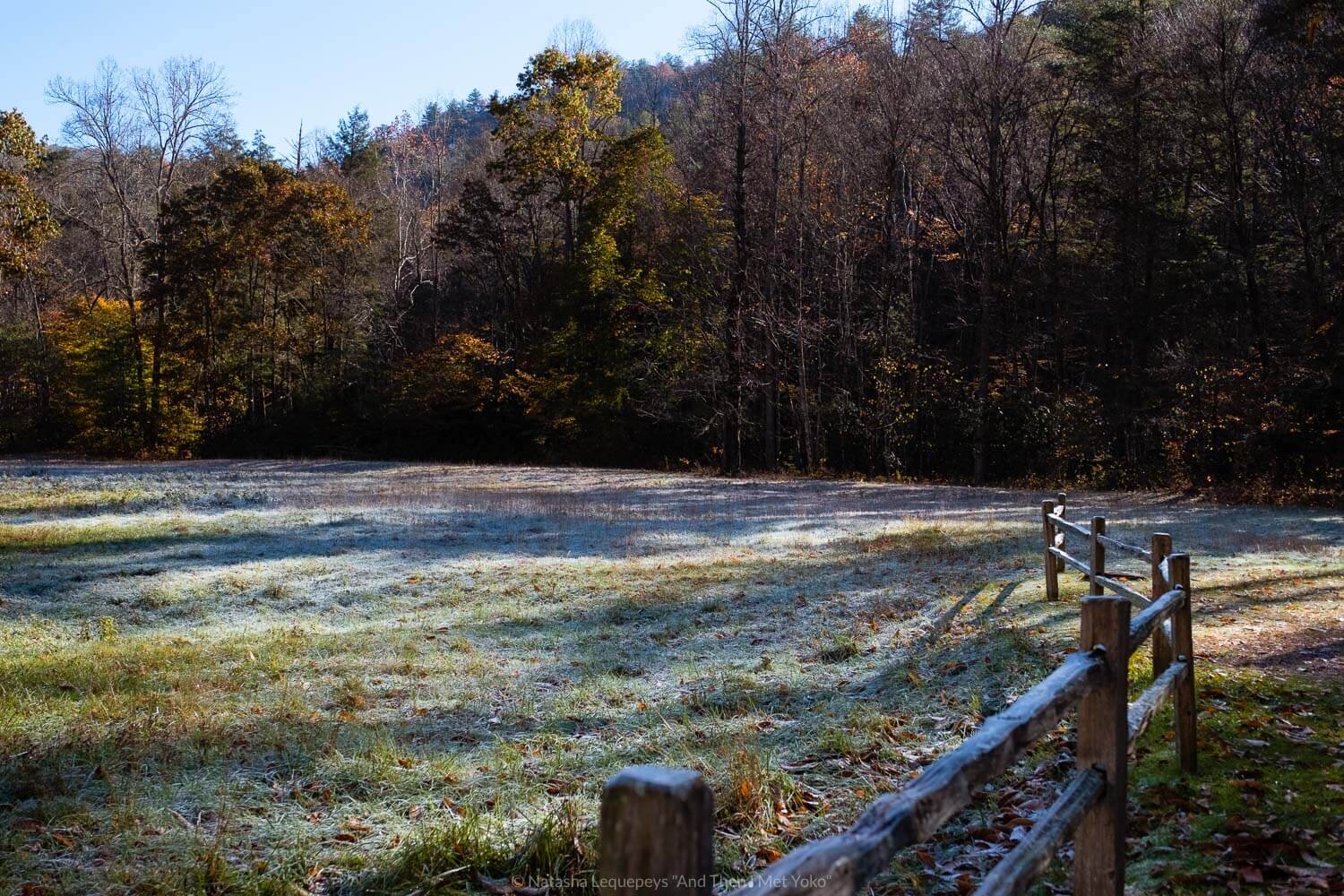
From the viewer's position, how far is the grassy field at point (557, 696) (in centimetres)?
457

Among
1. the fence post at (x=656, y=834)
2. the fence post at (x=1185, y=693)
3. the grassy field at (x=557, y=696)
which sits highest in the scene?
the fence post at (x=656, y=834)

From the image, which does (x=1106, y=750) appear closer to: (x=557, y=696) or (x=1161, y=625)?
(x=1161, y=625)

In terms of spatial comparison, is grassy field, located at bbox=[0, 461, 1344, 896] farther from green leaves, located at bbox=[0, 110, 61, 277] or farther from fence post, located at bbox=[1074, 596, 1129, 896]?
green leaves, located at bbox=[0, 110, 61, 277]

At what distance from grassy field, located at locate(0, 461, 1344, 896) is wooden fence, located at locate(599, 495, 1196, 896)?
1.06m

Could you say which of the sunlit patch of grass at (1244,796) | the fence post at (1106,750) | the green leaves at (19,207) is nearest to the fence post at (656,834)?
the fence post at (1106,750)

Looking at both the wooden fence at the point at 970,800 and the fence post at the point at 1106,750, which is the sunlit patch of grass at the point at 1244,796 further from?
the fence post at the point at 1106,750

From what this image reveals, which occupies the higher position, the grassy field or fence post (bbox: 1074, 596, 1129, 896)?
fence post (bbox: 1074, 596, 1129, 896)

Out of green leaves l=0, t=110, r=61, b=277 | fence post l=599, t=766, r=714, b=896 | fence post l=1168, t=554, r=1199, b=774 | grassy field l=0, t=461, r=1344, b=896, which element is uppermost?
green leaves l=0, t=110, r=61, b=277

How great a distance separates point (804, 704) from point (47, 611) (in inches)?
318

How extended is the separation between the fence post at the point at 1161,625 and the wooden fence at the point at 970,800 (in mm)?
353

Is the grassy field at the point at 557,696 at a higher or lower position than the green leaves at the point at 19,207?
lower

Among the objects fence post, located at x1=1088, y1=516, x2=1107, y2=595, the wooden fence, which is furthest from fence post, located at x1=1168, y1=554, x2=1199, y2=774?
fence post, located at x1=1088, y1=516, x2=1107, y2=595

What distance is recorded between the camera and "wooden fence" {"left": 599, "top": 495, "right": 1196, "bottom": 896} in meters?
1.62

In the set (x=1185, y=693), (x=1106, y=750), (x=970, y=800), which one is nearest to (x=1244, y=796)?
(x=1185, y=693)
